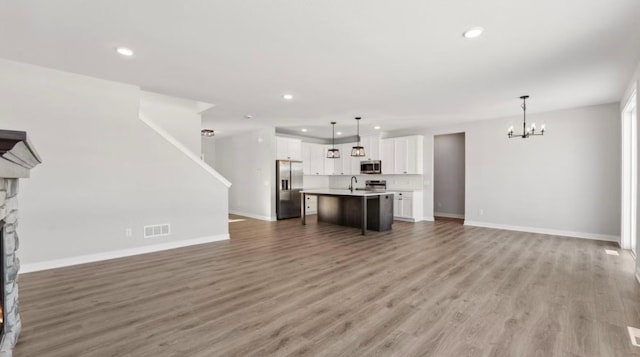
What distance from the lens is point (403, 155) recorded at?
8.28 meters

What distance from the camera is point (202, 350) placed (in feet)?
6.70

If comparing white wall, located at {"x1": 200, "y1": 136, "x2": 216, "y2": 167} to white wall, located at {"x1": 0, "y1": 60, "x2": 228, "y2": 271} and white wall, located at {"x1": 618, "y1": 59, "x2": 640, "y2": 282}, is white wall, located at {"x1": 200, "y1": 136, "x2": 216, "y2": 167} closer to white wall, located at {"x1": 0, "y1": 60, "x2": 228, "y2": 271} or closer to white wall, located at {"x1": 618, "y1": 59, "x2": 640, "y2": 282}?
white wall, located at {"x1": 0, "y1": 60, "x2": 228, "y2": 271}

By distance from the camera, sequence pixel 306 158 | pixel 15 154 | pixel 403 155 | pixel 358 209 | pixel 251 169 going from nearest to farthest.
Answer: pixel 15 154 < pixel 358 209 < pixel 403 155 < pixel 251 169 < pixel 306 158

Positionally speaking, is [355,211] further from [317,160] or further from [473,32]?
Result: [473,32]

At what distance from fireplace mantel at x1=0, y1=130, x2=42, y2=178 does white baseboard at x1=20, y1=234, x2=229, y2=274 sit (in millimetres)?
2621

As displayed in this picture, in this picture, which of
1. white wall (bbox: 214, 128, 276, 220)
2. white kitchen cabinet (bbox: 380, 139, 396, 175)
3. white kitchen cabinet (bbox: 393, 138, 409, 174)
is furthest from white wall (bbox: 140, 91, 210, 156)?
white kitchen cabinet (bbox: 393, 138, 409, 174)

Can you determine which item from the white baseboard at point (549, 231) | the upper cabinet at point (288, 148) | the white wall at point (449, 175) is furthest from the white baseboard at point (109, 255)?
the white wall at point (449, 175)

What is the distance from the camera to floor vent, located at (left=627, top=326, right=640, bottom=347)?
2158 millimetres

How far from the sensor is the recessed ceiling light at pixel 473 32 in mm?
2688

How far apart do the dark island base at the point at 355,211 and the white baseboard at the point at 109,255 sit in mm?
2945

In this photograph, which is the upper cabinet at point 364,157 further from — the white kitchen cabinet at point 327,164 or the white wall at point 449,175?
the white wall at point 449,175

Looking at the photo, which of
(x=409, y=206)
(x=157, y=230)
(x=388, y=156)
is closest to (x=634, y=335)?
(x=409, y=206)

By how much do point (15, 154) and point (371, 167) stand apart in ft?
26.1

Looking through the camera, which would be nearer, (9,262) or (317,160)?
(9,262)
